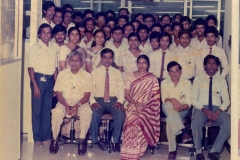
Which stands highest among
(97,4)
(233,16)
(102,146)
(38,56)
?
(97,4)

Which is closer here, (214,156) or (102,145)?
(214,156)

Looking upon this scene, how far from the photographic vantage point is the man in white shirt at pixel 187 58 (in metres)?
4.80

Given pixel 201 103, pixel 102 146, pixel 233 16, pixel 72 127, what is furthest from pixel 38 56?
pixel 233 16

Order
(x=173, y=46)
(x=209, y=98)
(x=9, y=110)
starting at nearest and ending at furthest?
(x=9, y=110) → (x=209, y=98) → (x=173, y=46)

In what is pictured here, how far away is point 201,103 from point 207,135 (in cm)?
36

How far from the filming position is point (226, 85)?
457 centimetres

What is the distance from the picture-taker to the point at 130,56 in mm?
4828

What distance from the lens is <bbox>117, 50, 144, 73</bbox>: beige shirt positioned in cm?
480

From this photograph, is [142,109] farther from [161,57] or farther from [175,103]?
[161,57]

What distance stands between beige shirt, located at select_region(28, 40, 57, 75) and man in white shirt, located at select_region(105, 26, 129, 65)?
2.19ft

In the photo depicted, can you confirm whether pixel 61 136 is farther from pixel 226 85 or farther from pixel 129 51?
pixel 226 85

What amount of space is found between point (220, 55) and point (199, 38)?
37 cm

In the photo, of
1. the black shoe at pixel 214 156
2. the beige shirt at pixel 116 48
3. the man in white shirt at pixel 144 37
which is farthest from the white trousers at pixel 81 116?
the black shoe at pixel 214 156

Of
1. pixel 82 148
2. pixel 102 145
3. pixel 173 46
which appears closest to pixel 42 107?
pixel 82 148
